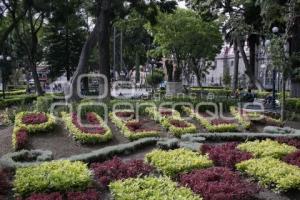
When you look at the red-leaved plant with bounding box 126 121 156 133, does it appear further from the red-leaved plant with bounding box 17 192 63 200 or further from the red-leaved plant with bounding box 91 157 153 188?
the red-leaved plant with bounding box 17 192 63 200

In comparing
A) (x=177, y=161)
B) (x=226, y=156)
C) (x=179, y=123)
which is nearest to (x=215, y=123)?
(x=179, y=123)

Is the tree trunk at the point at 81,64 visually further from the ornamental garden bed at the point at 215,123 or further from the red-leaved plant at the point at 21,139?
the red-leaved plant at the point at 21,139

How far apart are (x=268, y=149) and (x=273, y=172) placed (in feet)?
6.63

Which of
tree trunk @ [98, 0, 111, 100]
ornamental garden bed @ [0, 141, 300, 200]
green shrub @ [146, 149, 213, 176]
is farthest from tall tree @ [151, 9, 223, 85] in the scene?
ornamental garden bed @ [0, 141, 300, 200]

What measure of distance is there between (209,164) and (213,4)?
25.2m

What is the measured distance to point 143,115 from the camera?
1507 cm

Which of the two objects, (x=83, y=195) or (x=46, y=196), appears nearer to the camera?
(x=46, y=196)

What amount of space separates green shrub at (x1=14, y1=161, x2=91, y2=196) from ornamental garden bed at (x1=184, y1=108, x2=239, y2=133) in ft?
19.9

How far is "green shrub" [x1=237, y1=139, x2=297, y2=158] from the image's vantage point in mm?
10047

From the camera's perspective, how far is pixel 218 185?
778 cm

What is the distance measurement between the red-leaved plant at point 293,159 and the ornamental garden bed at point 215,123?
4.06 metres

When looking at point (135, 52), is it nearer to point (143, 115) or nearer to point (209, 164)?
point (143, 115)

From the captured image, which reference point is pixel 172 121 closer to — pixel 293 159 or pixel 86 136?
pixel 86 136

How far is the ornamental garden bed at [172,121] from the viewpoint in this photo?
13281 mm
